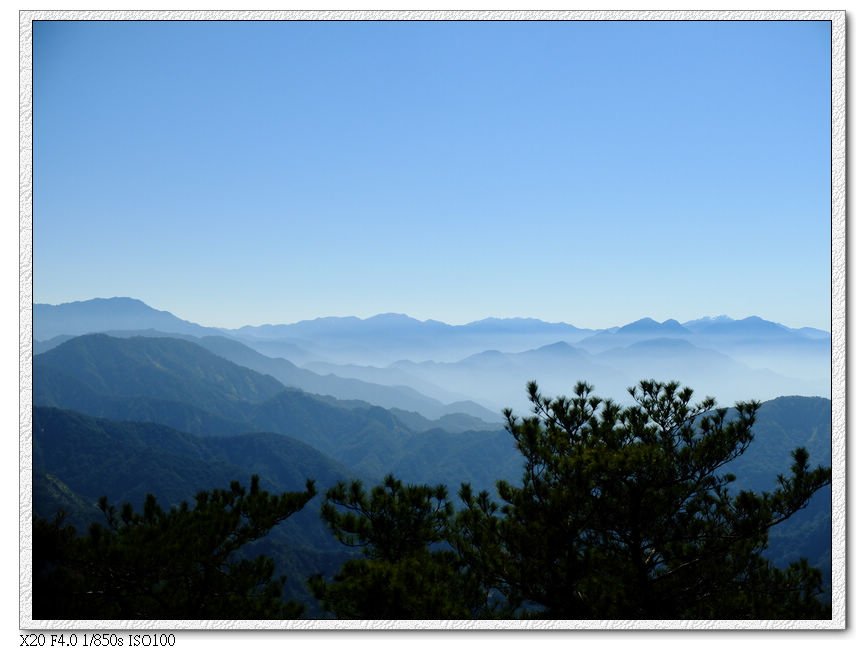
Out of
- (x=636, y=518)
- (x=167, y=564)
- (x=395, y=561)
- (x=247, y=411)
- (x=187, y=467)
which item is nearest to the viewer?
(x=167, y=564)

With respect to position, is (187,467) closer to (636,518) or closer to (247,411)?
(247,411)

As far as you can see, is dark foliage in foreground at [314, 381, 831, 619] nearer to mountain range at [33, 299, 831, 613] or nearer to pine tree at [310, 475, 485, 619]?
pine tree at [310, 475, 485, 619]

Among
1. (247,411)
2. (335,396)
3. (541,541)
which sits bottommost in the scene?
A: (247,411)

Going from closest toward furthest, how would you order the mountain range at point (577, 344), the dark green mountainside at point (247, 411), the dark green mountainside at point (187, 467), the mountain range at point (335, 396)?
the mountain range at point (577, 344), the mountain range at point (335, 396), the dark green mountainside at point (187, 467), the dark green mountainside at point (247, 411)

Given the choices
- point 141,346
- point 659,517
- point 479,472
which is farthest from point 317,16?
point 141,346

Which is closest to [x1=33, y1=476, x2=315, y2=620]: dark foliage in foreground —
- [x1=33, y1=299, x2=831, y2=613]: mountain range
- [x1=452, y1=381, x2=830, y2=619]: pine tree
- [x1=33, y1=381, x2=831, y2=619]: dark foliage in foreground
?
[x1=33, y1=381, x2=831, y2=619]: dark foliage in foreground

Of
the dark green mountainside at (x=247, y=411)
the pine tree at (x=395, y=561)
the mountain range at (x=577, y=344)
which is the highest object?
the mountain range at (x=577, y=344)

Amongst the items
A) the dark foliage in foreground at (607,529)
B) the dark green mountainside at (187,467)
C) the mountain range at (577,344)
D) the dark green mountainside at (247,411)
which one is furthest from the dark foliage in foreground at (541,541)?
the dark green mountainside at (247,411)

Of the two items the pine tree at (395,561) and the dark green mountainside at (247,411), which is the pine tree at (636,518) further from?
the dark green mountainside at (247,411)

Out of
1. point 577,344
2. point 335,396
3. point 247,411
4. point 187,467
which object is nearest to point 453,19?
point 577,344
